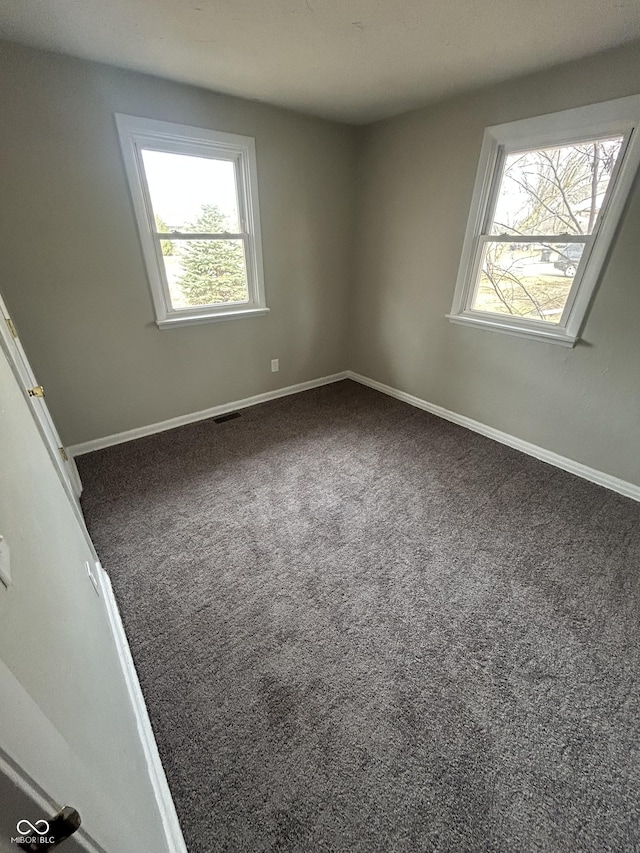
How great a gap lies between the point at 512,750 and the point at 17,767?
135 cm

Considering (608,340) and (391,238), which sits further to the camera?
(391,238)

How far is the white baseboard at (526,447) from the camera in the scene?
2211 millimetres

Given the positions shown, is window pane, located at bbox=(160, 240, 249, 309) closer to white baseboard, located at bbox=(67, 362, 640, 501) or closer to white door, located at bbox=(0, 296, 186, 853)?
white baseboard, located at bbox=(67, 362, 640, 501)

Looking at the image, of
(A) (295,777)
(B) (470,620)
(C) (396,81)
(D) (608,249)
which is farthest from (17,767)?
(C) (396,81)

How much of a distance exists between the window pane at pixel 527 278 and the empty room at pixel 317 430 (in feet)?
0.06

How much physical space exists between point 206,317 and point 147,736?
2455 mm

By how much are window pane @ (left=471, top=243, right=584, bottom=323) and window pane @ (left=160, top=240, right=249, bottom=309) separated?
6.11 ft

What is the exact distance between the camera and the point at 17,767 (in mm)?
350

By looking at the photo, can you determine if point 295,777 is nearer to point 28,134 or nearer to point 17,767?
point 17,767

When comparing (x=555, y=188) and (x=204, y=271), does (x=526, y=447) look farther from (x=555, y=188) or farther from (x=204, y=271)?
(x=204, y=271)
